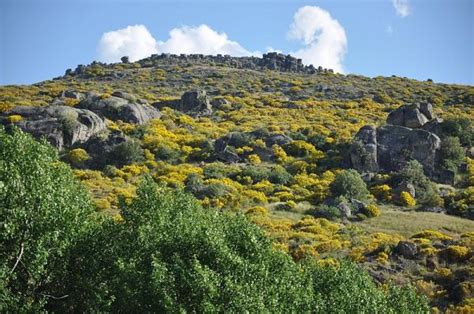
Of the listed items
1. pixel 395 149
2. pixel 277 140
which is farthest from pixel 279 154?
pixel 395 149

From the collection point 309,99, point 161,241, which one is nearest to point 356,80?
point 309,99

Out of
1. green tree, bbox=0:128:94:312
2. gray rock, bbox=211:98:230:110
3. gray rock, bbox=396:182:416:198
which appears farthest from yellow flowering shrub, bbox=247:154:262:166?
green tree, bbox=0:128:94:312

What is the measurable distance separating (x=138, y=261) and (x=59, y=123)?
41.2 metres

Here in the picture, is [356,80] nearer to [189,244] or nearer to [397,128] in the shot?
[397,128]

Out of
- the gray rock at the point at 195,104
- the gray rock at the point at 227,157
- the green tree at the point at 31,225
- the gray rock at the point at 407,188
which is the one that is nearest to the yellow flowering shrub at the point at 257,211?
the gray rock at the point at 407,188

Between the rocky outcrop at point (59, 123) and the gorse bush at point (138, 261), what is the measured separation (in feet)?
115

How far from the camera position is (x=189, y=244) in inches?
749

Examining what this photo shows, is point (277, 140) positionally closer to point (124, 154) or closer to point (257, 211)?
point (124, 154)

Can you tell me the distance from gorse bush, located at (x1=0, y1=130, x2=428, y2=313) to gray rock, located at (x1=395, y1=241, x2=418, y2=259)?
10.8 m

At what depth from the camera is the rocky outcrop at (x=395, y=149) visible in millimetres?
52906

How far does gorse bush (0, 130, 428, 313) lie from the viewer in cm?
1727

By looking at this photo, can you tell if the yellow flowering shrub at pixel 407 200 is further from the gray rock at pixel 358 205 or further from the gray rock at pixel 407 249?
the gray rock at pixel 407 249

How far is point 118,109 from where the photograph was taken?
66.2 meters

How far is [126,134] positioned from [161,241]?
42717mm
